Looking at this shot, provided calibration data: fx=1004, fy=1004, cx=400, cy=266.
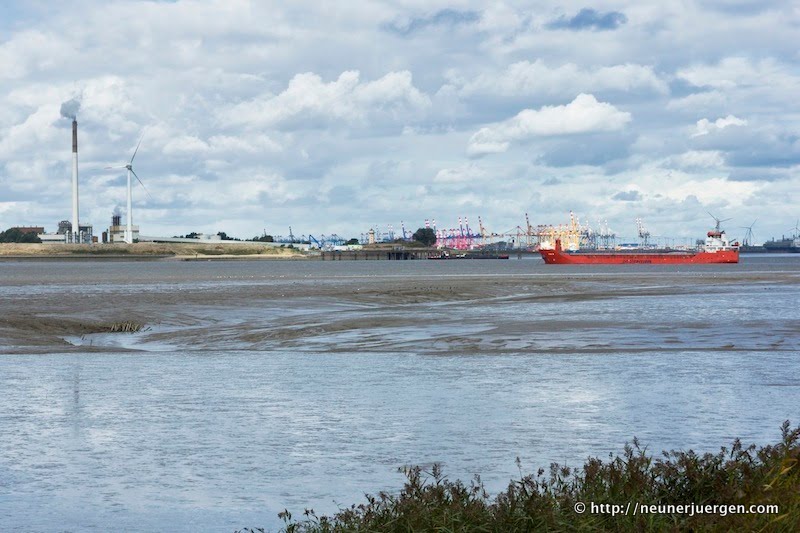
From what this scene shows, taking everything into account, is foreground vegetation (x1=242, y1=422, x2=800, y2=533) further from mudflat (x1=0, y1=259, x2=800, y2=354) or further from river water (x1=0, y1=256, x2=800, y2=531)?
mudflat (x1=0, y1=259, x2=800, y2=354)

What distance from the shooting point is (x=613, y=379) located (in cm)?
2270

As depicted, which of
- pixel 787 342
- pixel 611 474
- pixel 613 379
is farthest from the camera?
pixel 787 342

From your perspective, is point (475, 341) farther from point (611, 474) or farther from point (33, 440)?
point (611, 474)

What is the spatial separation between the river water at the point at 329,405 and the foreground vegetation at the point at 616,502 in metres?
1.98

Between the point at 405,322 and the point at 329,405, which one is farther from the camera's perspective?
the point at 405,322

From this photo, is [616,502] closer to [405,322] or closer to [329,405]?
[329,405]

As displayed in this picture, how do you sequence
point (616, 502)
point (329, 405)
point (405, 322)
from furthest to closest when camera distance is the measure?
point (405, 322) → point (329, 405) → point (616, 502)

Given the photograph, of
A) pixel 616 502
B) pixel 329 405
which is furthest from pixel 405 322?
pixel 616 502

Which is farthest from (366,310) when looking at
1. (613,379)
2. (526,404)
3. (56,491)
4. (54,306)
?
Result: (56,491)

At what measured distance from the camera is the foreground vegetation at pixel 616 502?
355 inches

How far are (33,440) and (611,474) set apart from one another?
9568mm

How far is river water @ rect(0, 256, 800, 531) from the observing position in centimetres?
1265

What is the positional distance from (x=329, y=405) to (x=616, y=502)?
9.91 meters

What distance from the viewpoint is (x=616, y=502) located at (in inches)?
391
